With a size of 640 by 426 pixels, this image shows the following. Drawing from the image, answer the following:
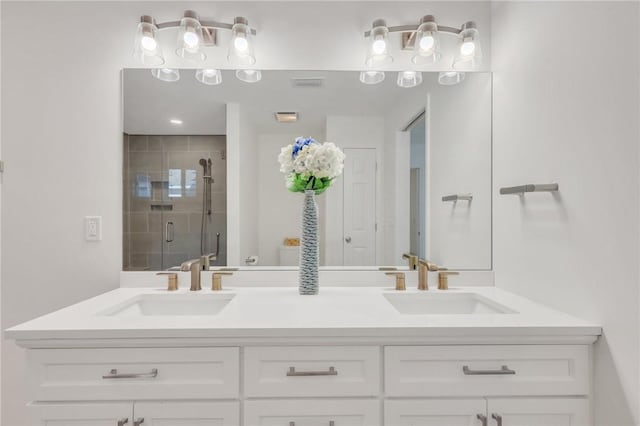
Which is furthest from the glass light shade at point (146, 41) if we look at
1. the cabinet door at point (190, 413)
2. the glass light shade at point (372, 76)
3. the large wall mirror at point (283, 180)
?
the cabinet door at point (190, 413)

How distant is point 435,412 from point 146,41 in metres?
1.82

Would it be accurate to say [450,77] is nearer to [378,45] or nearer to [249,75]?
[378,45]

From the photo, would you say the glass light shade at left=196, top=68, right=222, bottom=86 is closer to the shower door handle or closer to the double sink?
the shower door handle

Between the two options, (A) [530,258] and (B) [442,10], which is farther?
(B) [442,10]

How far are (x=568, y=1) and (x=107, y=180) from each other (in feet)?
6.34

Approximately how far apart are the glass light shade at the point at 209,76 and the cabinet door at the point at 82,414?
133cm

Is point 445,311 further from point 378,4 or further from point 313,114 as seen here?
point 378,4

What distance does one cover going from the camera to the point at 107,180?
1.62 m

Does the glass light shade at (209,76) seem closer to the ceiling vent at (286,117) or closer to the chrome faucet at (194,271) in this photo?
the ceiling vent at (286,117)

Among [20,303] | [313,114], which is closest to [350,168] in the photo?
[313,114]

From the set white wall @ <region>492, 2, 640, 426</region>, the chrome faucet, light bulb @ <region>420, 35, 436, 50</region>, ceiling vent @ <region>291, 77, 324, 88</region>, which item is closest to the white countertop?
white wall @ <region>492, 2, 640, 426</region>

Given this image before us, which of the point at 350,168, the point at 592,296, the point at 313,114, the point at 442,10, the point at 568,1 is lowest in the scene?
the point at 592,296

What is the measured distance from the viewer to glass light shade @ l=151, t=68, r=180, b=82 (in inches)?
64.4

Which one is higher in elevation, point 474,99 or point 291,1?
point 291,1
